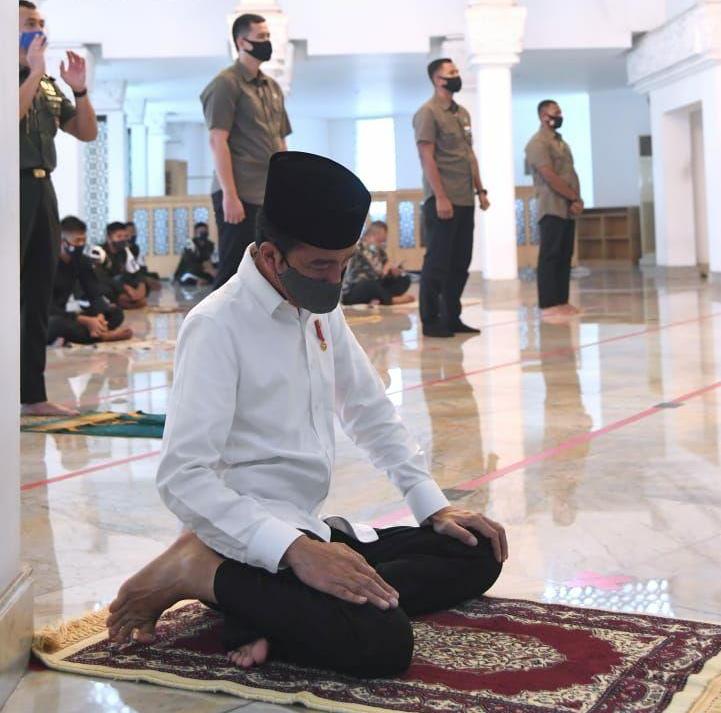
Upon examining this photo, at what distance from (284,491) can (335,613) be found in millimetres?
272

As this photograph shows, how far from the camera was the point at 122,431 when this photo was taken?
3.79 metres

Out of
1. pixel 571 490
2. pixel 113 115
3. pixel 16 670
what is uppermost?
pixel 113 115

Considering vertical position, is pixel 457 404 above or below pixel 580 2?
below

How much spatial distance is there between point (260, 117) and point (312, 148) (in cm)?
1619

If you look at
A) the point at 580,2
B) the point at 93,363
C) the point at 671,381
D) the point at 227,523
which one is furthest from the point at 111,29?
the point at 227,523

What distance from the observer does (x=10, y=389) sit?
177cm

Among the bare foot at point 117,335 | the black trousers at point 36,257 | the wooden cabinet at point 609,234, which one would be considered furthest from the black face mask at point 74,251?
the wooden cabinet at point 609,234

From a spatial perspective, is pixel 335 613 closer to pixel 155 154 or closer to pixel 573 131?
pixel 155 154

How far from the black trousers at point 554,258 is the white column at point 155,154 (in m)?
11.0

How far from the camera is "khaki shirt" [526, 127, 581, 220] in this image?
24.1ft

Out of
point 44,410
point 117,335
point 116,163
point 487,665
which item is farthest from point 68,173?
point 487,665

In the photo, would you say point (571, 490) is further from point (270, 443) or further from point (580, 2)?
point (580, 2)

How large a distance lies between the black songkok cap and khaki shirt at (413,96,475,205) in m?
4.58

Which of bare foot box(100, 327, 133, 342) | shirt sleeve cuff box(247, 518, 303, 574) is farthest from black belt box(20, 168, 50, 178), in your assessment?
bare foot box(100, 327, 133, 342)
